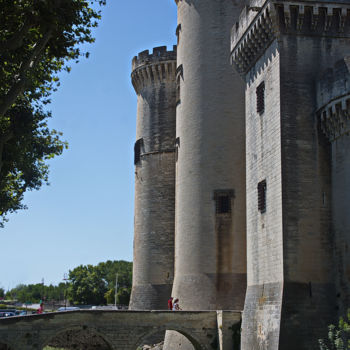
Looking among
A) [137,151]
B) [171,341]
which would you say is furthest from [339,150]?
[137,151]

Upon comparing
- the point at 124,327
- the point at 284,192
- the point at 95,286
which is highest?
the point at 284,192

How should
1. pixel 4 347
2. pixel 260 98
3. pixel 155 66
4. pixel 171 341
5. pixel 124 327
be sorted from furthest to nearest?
pixel 155 66, pixel 171 341, pixel 124 327, pixel 4 347, pixel 260 98

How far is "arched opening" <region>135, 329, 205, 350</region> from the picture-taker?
24922 millimetres

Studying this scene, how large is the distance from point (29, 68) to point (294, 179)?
8.89m

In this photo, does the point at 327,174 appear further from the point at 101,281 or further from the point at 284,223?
the point at 101,281

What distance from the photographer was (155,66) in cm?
3559

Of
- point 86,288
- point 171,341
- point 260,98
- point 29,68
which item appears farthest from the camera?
point 86,288

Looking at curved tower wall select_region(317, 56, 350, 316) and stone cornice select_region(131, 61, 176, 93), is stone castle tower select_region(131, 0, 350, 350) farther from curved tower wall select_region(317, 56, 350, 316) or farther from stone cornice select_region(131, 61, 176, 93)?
stone cornice select_region(131, 61, 176, 93)

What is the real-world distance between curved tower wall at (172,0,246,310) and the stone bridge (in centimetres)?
181

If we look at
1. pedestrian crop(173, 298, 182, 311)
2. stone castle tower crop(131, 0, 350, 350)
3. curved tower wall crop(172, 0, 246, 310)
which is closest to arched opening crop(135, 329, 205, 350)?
stone castle tower crop(131, 0, 350, 350)

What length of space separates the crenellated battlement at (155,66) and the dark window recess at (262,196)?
15200 mm

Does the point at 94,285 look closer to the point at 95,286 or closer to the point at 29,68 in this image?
the point at 95,286

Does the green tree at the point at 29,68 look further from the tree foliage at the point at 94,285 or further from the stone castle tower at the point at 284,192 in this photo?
the tree foliage at the point at 94,285

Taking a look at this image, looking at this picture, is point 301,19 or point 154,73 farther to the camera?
point 154,73
